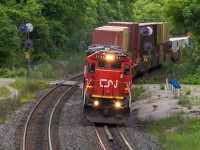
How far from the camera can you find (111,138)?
19234 millimetres

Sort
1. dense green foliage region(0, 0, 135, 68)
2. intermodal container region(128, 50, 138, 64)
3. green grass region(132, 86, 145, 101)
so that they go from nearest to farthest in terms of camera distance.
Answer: green grass region(132, 86, 145, 101), intermodal container region(128, 50, 138, 64), dense green foliage region(0, 0, 135, 68)

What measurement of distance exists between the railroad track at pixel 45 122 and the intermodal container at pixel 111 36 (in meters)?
4.09

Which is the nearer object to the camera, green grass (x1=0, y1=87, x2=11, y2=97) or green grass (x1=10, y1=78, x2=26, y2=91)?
green grass (x1=0, y1=87, x2=11, y2=97)

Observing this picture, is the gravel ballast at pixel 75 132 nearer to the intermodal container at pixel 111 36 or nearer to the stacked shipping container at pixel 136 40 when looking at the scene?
the intermodal container at pixel 111 36

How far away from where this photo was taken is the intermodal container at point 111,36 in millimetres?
29750

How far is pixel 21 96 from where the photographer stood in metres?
30.2

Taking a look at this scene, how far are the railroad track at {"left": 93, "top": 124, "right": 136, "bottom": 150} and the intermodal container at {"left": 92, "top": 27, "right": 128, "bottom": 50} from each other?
8568 mm

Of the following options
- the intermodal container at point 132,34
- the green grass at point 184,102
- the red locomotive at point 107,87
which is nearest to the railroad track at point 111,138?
the red locomotive at point 107,87

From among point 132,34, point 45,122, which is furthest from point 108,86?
point 132,34

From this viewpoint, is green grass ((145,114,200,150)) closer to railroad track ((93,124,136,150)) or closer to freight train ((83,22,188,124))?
railroad track ((93,124,136,150))

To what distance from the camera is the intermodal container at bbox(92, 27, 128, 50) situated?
29750 mm

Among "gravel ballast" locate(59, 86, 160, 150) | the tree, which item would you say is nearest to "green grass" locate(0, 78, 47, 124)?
"gravel ballast" locate(59, 86, 160, 150)

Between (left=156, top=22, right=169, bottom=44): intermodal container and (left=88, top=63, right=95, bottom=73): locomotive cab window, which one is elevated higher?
(left=156, top=22, right=169, bottom=44): intermodal container

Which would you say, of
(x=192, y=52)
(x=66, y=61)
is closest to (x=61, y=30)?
(x=66, y=61)
